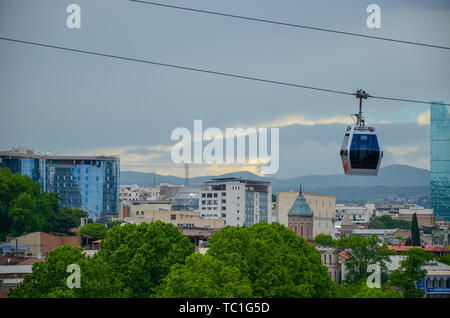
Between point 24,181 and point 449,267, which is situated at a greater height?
point 24,181

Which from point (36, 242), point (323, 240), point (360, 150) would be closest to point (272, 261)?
point (360, 150)

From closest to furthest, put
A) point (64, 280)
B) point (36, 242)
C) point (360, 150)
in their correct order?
point (360, 150), point (64, 280), point (36, 242)

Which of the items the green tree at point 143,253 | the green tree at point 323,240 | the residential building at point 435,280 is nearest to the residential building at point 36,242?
the green tree at point 143,253

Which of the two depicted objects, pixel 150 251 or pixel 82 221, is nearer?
pixel 150 251

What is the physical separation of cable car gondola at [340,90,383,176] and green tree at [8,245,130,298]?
700 inches

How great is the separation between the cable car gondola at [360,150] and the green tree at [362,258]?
243 feet

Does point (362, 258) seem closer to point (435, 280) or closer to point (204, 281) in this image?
point (435, 280)

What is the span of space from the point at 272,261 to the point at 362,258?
197 feet

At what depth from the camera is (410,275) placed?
111062mm

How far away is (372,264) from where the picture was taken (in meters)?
121
